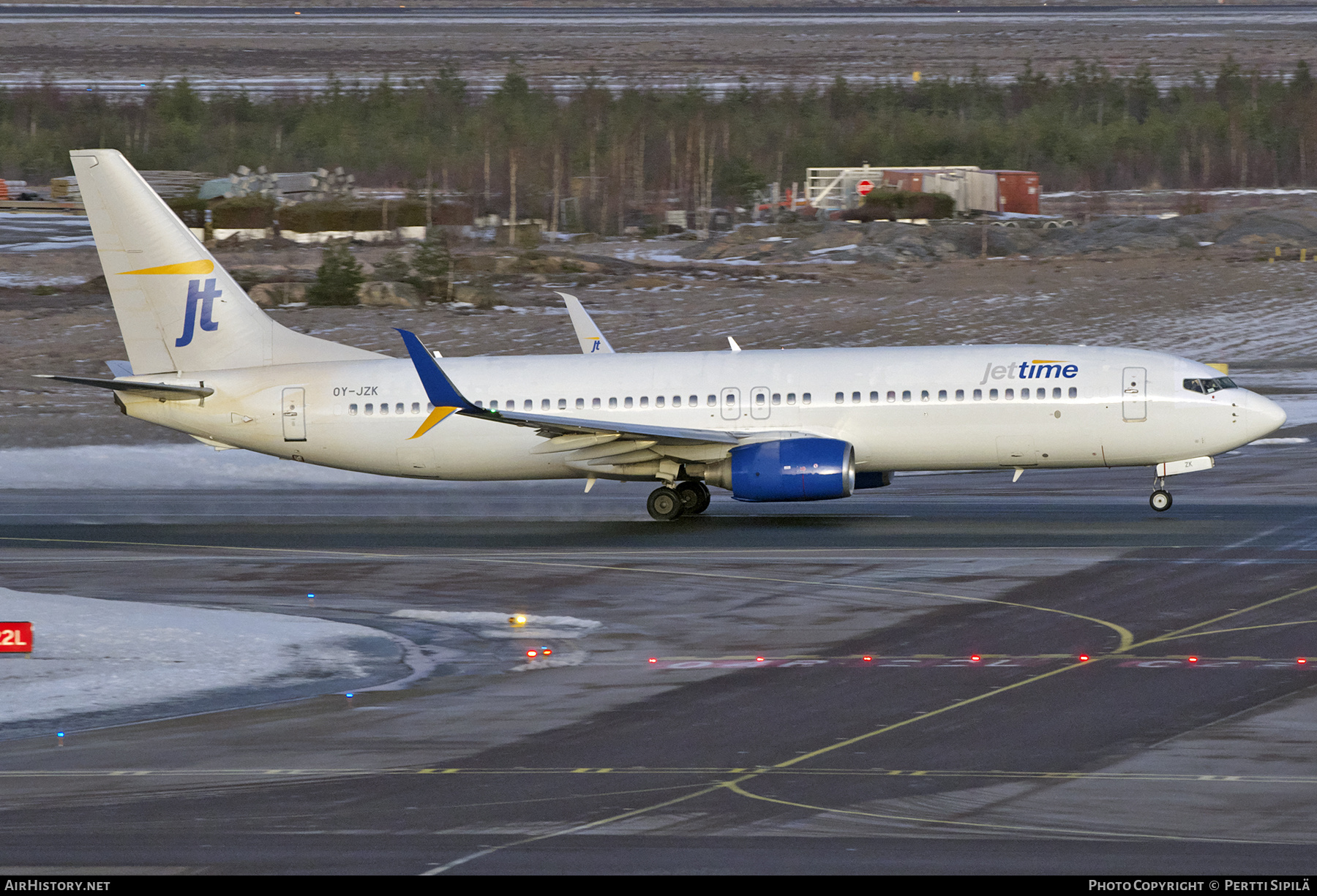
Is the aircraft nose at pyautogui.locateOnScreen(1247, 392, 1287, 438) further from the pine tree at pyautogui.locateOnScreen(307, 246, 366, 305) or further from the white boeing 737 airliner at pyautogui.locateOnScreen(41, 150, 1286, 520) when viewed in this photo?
the pine tree at pyautogui.locateOnScreen(307, 246, 366, 305)

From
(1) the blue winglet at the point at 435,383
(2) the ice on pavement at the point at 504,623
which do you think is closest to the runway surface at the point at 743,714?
(2) the ice on pavement at the point at 504,623

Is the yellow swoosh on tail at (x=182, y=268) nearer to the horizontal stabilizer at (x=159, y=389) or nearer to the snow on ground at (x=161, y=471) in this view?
the horizontal stabilizer at (x=159, y=389)

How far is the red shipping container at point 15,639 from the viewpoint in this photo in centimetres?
2178

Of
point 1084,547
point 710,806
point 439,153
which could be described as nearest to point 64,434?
point 1084,547

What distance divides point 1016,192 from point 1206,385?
2495 inches

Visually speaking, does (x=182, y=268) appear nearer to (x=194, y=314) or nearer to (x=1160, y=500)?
(x=194, y=314)

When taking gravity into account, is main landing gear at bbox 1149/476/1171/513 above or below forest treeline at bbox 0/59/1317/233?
below

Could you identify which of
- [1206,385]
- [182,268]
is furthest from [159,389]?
[1206,385]

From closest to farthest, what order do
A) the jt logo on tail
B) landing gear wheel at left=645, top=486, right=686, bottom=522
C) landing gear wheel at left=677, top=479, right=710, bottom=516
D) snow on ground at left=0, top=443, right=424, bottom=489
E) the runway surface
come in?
the runway surface → landing gear wheel at left=645, top=486, right=686, bottom=522 → landing gear wheel at left=677, top=479, right=710, bottom=516 → the jt logo on tail → snow on ground at left=0, top=443, right=424, bottom=489

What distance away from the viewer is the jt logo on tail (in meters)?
36.8

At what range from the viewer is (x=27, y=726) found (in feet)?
60.5

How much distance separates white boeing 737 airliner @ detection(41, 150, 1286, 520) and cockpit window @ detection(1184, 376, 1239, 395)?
5cm

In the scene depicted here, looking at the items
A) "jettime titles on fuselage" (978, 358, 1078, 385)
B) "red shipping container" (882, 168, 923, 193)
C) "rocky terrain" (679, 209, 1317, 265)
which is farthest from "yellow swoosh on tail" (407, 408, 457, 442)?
"red shipping container" (882, 168, 923, 193)

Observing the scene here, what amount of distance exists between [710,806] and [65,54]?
147176 mm
